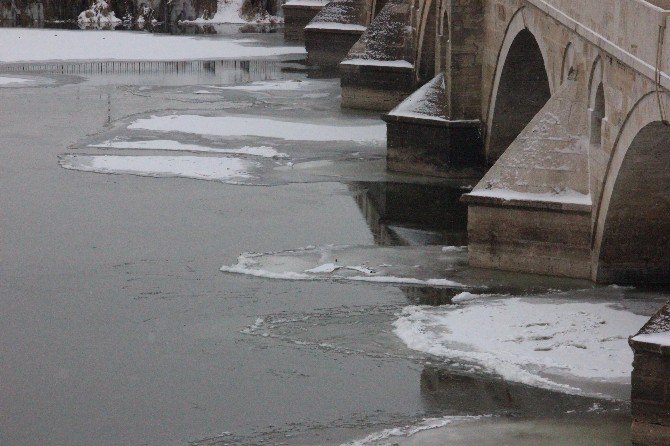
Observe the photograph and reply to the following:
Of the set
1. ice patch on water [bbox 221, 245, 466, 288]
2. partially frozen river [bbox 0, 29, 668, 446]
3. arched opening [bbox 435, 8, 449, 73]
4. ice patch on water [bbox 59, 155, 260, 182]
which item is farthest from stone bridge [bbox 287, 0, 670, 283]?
ice patch on water [bbox 59, 155, 260, 182]

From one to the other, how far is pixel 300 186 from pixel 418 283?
6.17m

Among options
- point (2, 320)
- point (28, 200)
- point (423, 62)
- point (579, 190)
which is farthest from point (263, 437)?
point (423, 62)

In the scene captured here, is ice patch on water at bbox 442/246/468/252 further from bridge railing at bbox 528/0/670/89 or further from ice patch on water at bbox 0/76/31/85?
ice patch on water at bbox 0/76/31/85

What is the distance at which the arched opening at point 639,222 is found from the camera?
44.1 ft

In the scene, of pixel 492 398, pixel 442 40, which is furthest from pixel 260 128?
pixel 492 398

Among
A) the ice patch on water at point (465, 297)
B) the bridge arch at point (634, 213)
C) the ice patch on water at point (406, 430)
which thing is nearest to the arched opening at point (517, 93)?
the bridge arch at point (634, 213)

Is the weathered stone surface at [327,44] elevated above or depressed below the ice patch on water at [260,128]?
above

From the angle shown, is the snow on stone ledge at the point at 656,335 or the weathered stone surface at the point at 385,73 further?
the weathered stone surface at the point at 385,73

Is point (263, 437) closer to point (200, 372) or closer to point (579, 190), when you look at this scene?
point (200, 372)

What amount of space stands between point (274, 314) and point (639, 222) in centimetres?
400

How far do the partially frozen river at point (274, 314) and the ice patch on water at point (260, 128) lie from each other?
1.88 metres

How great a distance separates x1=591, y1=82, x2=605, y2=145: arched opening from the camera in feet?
47.3

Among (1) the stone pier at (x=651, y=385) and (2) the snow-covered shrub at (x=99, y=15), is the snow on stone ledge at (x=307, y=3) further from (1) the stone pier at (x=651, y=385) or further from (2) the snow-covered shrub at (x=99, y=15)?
(1) the stone pier at (x=651, y=385)

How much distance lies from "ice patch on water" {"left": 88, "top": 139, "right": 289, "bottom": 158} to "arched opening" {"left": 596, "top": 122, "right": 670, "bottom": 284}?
31.9 ft
